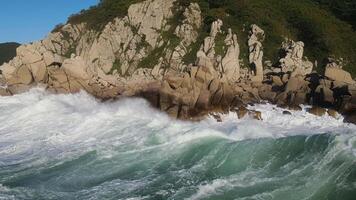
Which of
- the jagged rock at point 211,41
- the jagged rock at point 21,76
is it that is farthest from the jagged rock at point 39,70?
the jagged rock at point 211,41

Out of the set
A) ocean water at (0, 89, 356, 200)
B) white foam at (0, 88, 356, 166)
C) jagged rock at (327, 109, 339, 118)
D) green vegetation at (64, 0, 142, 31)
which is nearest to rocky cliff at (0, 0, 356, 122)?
jagged rock at (327, 109, 339, 118)

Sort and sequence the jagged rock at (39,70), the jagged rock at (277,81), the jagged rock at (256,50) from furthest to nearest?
the jagged rock at (256,50) < the jagged rock at (39,70) < the jagged rock at (277,81)

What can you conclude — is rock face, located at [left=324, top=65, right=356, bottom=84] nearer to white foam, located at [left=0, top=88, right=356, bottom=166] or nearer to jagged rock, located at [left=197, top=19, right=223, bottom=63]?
white foam, located at [left=0, top=88, right=356, bottom=166]

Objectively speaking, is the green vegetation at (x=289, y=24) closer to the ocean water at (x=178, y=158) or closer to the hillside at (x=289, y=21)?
the hillside at (x=289, y=21)

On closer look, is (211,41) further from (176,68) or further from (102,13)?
A: (102,13)

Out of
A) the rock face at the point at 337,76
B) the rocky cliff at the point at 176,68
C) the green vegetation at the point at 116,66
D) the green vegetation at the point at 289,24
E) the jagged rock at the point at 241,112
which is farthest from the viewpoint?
the green vegetation at the point at 116,66

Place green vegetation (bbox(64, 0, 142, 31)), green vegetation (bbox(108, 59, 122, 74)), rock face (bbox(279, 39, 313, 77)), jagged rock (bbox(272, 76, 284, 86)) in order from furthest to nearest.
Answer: green vegetation (bbox(64, 0, 142, 31)) < green vegetation (bbox(108, 59, 122, 74)) < rock face (bbox(279, 39, 313, 77)) < jagged rock (bbox(272, 76, 284, 86))

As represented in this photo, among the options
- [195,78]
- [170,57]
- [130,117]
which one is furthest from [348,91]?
[170,57]

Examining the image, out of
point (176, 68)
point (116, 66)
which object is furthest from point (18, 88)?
point (176, 68)
